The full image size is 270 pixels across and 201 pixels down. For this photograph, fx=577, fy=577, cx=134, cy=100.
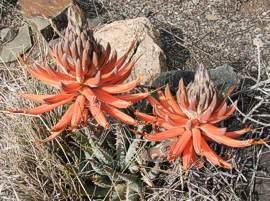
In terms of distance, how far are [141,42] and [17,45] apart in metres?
0.87

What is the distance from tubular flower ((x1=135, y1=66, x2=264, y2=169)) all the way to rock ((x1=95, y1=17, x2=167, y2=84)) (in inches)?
36.7

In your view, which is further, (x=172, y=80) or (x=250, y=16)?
(x=250, y=16)

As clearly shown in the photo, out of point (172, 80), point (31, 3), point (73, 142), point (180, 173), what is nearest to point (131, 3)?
point (31, 3)

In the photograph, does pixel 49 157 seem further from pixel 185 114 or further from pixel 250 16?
pixel 250 16

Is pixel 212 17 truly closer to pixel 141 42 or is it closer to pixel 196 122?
pixel 141 42

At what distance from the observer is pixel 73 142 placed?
2.25 metres

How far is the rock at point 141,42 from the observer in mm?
2766

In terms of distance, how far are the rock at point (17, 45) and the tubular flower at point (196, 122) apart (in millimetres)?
1662

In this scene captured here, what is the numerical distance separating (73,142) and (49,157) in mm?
110

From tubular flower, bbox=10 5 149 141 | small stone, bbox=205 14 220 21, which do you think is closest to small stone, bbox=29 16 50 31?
small stone, bbox=205 14 220 21

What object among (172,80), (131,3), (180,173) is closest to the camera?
(180,173)

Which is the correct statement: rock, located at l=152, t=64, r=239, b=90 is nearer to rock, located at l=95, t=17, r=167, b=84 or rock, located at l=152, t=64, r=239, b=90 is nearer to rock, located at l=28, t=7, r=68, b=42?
rock, located at l=95, t=17, r=167, b=84

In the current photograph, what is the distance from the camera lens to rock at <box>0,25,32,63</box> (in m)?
3.25

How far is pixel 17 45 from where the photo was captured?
10.9 feet
